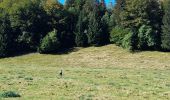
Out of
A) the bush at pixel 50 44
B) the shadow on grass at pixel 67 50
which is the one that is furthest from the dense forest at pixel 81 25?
the shadow on grass at pixel 67 50

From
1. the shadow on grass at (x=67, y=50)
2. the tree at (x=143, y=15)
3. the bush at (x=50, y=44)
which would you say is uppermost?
the tree at (x=143, y=15)

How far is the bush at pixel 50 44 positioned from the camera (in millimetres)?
88812

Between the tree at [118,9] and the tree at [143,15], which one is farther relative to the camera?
the tree at [118,9]

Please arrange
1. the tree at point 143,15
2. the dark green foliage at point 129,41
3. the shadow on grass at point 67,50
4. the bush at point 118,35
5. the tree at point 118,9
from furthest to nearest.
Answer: the tree at point 118,9 → the shadow on grass at point 67,50 → the bush at point 118,35 → the tree at point 143,15 → the dark green foliage at point 129,41

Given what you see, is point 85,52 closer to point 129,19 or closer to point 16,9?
point 129,19

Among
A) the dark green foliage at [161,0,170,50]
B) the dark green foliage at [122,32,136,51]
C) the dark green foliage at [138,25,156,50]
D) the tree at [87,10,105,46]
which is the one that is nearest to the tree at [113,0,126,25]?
the tree at [87,10,105,46]

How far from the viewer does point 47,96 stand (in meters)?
21.3

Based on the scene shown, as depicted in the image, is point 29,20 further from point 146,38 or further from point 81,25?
point 146,38

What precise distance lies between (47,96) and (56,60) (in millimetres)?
61872

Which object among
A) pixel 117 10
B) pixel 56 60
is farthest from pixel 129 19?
pixel 56 60

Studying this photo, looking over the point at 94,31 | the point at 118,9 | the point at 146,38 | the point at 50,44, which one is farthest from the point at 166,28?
the point at 50,44

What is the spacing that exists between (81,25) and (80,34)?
7.53 ft

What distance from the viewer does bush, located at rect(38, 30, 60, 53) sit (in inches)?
3497

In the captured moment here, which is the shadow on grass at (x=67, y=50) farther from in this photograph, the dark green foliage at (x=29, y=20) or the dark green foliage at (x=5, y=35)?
the dark green foliage at (x=5, y=35)
